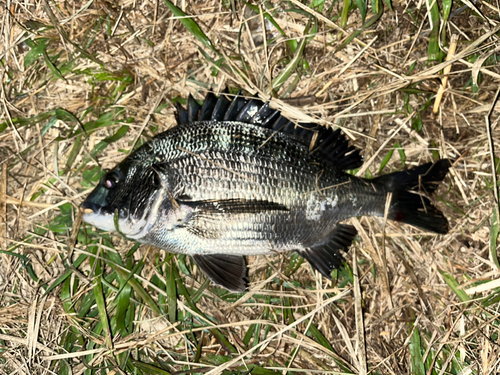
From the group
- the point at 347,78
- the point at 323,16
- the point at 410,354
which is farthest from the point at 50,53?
the point at 410,354

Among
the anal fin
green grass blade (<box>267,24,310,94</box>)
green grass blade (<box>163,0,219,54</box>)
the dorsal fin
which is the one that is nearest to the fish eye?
the dorsal fin

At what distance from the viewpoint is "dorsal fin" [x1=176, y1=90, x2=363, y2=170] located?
265cm

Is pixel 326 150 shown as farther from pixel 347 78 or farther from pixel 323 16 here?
pixel 323 16

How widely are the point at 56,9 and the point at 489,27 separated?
3437mm

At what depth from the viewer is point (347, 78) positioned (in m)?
2.78

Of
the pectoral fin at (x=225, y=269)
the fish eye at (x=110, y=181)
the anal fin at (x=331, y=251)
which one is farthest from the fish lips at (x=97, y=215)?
the anal fin at (x=331, y=251)

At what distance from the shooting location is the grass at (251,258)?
275 centimetres

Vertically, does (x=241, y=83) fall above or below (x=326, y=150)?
above

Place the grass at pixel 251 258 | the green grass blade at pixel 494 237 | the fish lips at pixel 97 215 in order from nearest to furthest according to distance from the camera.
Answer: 1. the fish lips at pixel 97 215
2. the green grass blade at pixel 494 237
3. the grass at pixel 251 258

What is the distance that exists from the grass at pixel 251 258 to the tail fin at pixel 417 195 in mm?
175

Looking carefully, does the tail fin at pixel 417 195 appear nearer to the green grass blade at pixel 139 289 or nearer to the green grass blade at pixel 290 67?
the green grass blade at pixel 290 67

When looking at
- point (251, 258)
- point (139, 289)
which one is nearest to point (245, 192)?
point (251, 258)

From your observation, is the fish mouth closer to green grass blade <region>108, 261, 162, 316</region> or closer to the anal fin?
green grass blade <region>108, 261, 162, 316</region>

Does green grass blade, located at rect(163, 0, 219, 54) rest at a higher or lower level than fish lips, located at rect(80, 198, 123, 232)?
higher
